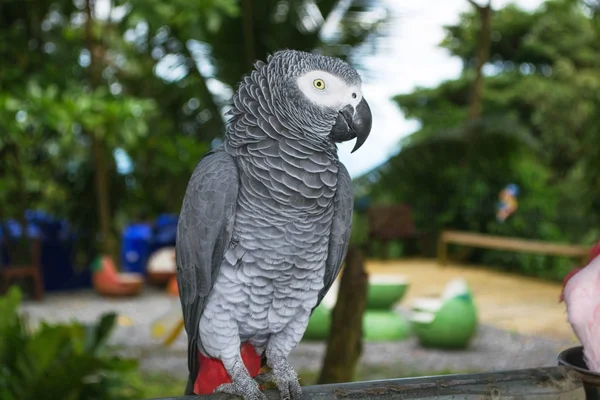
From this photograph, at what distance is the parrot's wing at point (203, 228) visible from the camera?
818 mm

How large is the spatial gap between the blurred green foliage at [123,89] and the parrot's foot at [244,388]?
5.02 ft

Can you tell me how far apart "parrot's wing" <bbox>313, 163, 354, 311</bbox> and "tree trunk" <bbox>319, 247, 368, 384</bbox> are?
109 centimetres

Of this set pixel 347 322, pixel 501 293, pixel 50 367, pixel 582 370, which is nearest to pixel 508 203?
pixel 501 293

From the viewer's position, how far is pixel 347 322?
2025 millimetres

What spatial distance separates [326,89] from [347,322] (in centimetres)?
138

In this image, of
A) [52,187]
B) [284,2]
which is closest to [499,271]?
[52,187]

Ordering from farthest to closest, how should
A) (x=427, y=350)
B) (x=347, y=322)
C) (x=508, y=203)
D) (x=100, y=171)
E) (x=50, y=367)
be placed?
(x=508, y=203) < (x=100, y=171) < (x=427, y=350) < (x=347, y=322) < (x=50, y=367)

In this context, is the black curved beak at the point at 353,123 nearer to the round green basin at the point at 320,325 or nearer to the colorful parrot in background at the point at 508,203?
the round green basin at the point at 320,325

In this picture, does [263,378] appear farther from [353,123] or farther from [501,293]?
[501,293]

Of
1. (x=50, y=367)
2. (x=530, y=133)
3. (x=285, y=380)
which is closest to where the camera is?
(x=285, y=380)

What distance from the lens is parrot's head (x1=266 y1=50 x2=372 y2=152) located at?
75 cm

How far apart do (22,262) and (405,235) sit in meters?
4.27

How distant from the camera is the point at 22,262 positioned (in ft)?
17.1

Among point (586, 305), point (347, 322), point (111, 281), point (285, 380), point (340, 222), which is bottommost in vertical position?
point (111, 281)
